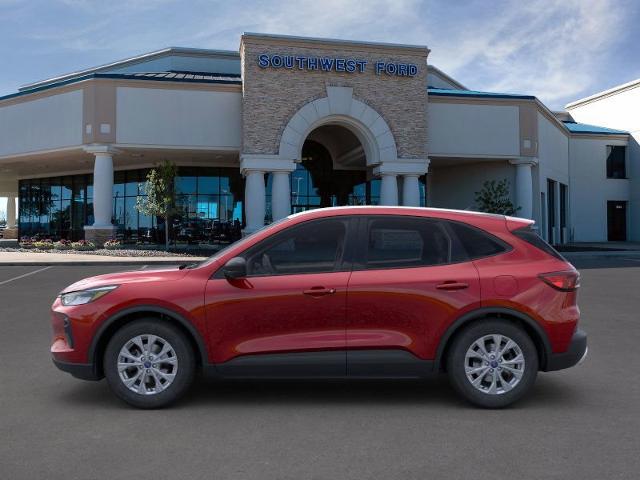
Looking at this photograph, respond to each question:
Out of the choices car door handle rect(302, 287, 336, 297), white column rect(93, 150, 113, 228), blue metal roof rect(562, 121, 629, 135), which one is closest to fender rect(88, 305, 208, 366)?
car door handle rect(302, 287, 336, 297)

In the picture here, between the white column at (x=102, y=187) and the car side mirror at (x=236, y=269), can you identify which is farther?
the white column at (x=102, y=187)

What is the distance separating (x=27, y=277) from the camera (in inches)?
655

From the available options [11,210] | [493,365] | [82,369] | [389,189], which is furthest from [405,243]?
Result: [11,210]

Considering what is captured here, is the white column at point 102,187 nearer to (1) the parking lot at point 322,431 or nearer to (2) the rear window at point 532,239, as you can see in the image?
(1) the parking lot at point 322,431

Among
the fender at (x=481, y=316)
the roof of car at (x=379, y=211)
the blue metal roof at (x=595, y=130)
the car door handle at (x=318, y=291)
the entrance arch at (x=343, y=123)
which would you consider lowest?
the fender at (x=481, y=316)

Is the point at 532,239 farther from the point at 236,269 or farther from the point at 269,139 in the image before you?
the point at 269,139

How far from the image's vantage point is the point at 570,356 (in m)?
4.86

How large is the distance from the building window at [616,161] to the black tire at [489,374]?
134ft

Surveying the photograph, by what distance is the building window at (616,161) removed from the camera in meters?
40.9

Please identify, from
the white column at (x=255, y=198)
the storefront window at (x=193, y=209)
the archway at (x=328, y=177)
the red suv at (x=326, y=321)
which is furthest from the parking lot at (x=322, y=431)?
the archway at (x=328, y=177)

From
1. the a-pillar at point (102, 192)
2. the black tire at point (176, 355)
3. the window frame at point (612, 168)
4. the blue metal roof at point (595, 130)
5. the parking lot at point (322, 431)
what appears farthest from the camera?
the window frame at point (612, 168)

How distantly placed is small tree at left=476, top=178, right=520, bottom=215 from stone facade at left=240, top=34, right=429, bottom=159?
4685 mm

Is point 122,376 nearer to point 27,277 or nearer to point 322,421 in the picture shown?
point 322,421

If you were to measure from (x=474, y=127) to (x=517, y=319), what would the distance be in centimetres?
2652
